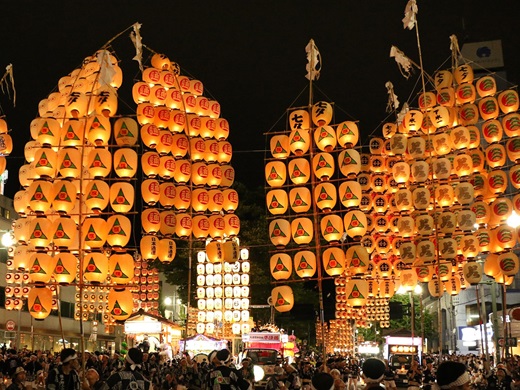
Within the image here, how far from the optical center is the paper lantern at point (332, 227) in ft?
68.0

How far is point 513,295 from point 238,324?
873 inches

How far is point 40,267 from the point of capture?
19.3 meters

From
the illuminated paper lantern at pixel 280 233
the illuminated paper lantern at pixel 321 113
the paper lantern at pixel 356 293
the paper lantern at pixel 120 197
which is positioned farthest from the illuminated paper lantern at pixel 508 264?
the paper lantern at pixel 120 197

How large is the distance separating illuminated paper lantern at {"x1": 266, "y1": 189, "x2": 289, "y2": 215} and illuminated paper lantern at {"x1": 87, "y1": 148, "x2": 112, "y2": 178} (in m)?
5.40

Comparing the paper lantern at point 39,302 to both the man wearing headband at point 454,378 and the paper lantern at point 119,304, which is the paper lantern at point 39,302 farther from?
→ the man wearing headband at point 454,378

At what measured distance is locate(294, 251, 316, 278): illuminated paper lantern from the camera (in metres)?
21.0

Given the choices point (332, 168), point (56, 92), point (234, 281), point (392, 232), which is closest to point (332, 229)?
point (332, 168)

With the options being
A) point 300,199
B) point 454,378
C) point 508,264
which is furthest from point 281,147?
point 454,378

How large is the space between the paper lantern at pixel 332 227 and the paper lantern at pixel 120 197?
245 inches

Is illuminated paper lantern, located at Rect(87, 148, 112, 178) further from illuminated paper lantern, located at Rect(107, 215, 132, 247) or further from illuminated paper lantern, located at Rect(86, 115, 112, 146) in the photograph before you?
illuminated paper lantern, located at Rect(107, 215, 132, 247)

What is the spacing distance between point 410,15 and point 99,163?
12.1 metres

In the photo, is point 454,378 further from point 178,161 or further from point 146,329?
point 146,329

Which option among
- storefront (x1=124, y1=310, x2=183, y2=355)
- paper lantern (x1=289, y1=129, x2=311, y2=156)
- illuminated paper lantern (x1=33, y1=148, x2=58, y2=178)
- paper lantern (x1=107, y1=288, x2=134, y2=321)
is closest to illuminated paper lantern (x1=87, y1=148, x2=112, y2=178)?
illuminated paper lantern (x1=33, y1=148, x2=58, y2=178)

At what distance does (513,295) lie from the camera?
154ft
